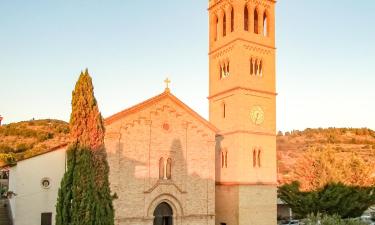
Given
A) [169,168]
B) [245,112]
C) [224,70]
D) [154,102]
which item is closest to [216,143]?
[245,112]

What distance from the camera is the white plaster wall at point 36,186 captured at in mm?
24484

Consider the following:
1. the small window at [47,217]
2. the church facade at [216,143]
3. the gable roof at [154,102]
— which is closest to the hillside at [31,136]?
the small window at [47,217]

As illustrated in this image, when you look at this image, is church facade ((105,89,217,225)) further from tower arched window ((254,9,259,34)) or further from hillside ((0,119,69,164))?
hillside ((0,119,69,164))

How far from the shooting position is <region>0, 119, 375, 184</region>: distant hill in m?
71.8

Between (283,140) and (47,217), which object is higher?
(283,140)

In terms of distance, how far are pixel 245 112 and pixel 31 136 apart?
6733cm

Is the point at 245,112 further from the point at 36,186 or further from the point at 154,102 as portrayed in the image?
the point at 36,186

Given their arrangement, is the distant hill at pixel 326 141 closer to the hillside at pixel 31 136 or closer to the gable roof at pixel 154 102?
the hillside at pixel 31 136

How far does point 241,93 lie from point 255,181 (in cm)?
655

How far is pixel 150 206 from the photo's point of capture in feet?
80.2

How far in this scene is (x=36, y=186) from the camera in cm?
2494

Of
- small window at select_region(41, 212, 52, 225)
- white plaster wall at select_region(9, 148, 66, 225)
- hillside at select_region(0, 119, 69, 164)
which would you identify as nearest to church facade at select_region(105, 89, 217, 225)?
white plaster wall at select_region(9, 148, 66, 225)

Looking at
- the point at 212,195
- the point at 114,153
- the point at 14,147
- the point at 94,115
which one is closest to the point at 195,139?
the point at 212,195

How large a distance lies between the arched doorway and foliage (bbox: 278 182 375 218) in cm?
1358
